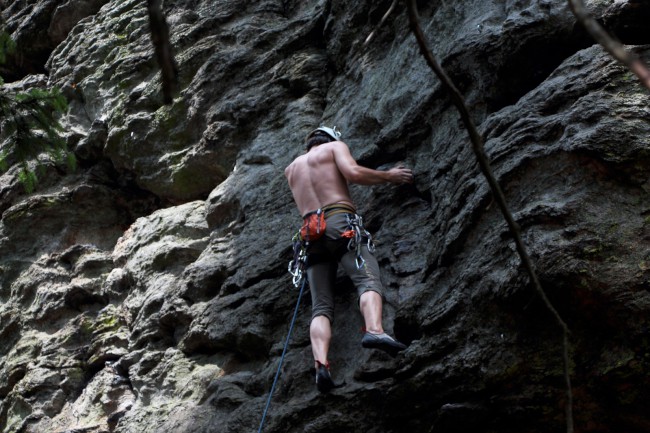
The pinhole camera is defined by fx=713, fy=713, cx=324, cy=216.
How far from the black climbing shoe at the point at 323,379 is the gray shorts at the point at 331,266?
50 centimetres

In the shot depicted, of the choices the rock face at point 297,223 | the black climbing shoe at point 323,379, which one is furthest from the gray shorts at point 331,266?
the black climbing shoe at point 323,379

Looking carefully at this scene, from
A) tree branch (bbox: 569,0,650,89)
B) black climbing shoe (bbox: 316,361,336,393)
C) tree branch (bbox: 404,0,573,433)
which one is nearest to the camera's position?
tree branch (bbox: 569,0,650,89)

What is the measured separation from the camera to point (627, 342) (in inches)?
143

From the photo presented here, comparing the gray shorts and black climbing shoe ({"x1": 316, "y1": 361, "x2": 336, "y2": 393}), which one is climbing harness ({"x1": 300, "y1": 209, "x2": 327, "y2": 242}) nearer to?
the gray shorts

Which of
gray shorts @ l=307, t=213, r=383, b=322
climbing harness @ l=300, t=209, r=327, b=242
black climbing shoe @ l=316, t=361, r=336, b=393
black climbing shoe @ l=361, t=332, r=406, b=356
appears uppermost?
climbing harness @ l=300, t=209, r=327, b=242

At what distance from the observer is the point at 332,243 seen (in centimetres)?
539

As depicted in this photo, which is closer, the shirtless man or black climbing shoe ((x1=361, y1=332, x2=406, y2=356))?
black climbing shoe ((x1=361, y1=332, x2=406, y2=356))

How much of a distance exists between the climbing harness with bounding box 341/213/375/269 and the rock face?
0.28m

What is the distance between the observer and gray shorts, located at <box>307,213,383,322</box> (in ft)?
16.8

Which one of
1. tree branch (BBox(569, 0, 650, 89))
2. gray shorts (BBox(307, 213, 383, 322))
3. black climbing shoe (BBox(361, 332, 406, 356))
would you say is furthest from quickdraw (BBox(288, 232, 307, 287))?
tree branch (BBox(569, 0, 650, 89))

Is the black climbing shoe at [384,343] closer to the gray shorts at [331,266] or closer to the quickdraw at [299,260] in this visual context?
the gray shorts at [331,266]

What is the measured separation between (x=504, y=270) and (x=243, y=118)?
4.76m

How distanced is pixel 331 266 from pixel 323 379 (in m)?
1.01

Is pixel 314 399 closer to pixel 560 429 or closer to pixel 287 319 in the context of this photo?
pixel 287 319
